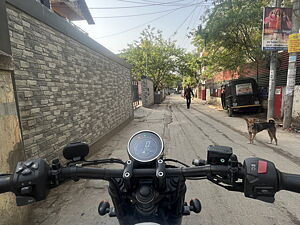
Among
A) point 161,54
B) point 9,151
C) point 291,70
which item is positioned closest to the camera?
point 9,151

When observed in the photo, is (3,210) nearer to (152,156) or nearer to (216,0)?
(152,156)

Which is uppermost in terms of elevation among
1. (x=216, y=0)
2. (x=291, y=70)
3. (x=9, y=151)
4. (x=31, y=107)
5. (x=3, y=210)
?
(x=216, y=0)

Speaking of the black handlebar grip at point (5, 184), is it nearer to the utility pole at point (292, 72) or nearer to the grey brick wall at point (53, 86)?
the grey brick wall at point (53, 86)

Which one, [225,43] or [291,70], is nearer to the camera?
[291,70]

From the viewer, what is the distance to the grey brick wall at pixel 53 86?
2674 millimetres

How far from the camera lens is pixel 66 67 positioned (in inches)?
155

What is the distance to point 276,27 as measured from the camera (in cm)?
651

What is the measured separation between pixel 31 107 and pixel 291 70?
7974 millimetres

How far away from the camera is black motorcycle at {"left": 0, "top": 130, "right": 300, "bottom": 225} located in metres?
0.90

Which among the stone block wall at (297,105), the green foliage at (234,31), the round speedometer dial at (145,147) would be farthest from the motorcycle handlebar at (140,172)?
the green foliage at (234,31)

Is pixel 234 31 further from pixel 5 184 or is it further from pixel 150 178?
pixel 5 184

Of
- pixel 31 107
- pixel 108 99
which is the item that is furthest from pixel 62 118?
pixel 108 99

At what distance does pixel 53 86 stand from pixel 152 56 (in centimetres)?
1891

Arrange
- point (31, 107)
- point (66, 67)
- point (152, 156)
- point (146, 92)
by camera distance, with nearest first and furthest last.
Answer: point (152, 156) → point (31, 107) → point (66, 67) → point (146, 92)
